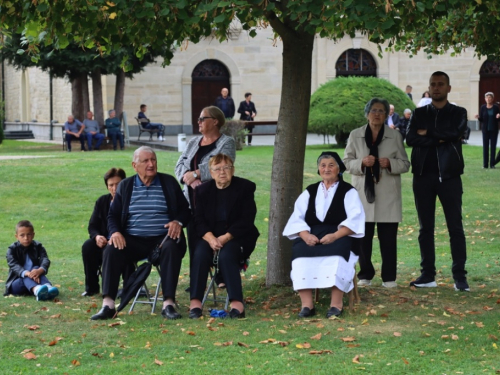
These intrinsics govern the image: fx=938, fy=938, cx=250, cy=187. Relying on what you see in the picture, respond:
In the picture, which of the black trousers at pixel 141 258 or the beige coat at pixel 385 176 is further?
the beige coat at pixel 385 176

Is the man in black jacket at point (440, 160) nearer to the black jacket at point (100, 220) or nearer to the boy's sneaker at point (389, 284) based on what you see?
the boy's sneaker at point (389, 284)

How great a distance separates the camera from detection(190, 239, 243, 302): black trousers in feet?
25.9

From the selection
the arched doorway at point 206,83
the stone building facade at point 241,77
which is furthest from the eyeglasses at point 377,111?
the arched doorway at point 206,83

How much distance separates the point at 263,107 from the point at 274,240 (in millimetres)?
30054

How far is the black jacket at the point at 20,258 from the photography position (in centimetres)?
903

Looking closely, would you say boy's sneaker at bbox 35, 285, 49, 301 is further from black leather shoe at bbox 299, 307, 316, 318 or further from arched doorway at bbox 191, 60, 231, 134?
arched doorway at bbox 191, 60, 231, 134

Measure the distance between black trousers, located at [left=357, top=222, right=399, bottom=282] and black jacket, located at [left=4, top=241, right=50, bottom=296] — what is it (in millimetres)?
3047

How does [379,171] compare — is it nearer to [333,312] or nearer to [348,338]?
[333,312]

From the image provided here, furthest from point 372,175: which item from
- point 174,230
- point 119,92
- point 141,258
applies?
point 119,92

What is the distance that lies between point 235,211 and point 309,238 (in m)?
0.72

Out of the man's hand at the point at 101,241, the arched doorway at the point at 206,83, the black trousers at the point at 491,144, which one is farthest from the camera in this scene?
the arched doorway at the point at 206,83

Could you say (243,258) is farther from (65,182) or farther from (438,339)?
(65,182)

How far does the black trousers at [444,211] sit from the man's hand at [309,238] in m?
1.46

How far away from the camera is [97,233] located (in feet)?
28.7
